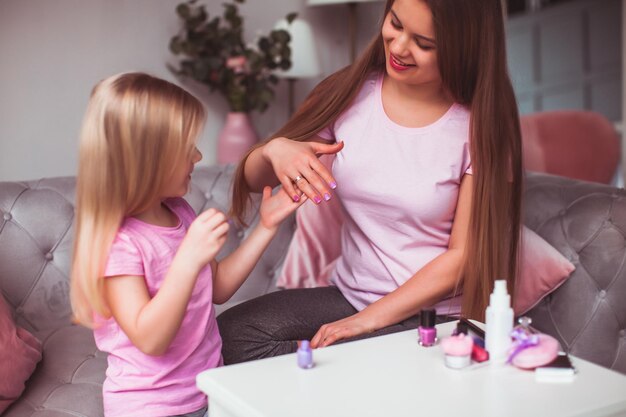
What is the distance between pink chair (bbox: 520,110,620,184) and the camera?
9.60 feet

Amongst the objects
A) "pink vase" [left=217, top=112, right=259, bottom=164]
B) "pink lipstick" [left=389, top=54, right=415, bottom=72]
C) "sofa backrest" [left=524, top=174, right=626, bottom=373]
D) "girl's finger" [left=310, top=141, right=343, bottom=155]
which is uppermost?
"pink lipstick" [left=389, top=54, right=415, bottom=72]

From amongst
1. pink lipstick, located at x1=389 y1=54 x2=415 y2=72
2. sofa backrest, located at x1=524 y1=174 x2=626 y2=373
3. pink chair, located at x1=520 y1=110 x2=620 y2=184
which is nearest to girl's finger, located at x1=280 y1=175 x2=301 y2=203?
pink lipstick, located at x1=389 y1=54 x2=415 y2=72

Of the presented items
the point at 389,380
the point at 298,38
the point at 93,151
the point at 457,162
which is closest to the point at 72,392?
the point at 93,151

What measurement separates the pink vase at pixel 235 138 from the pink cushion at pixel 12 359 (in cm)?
123

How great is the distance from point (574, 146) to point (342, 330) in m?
A: 1.76

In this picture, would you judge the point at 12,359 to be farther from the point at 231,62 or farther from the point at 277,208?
the point at 231,62

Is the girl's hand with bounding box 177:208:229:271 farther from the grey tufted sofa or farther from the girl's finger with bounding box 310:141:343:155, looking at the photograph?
the grey tufted sofa

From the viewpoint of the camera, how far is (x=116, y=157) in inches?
48.6

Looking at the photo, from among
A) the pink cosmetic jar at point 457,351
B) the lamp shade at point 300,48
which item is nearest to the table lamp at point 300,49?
the lamp shade at point 300,48

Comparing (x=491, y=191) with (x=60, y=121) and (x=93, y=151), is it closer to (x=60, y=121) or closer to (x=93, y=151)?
(x=93, y=151)

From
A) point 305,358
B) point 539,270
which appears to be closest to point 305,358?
point 305,358

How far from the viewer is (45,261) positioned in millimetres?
2016

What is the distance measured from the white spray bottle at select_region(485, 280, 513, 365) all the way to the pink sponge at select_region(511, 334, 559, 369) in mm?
23

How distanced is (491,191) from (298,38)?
1.55m
